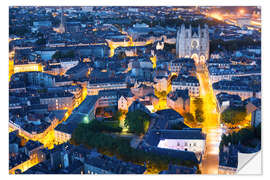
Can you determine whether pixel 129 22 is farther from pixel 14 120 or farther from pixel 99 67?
pixel 14 120

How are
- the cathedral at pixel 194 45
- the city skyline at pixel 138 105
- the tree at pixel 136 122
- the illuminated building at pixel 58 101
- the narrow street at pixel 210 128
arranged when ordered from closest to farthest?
the city skyline at pixel 138 105 → the narrow street at pixel 210 128 → the tree at pixel 136 122 → the illuminated building at pixel 58 101 → the cathedral at pixel 194 45

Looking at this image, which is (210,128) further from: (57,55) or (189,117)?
(57,55)

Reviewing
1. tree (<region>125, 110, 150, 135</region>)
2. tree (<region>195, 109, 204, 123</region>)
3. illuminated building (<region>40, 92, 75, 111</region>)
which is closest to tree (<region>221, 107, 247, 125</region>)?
tree (<region>195, 109, 204, 123</region>)

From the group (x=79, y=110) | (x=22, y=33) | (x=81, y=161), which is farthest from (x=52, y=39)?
→ (x=81, y=161)

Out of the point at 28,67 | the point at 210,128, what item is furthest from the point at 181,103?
the point at 28,67

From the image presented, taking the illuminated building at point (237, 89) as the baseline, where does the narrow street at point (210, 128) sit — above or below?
below

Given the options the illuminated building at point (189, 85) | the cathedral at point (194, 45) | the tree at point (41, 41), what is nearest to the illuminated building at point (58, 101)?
the illuminated building at point (189, 85)


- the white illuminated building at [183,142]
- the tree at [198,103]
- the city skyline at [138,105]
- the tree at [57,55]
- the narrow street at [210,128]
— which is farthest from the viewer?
the tree at [57,55]

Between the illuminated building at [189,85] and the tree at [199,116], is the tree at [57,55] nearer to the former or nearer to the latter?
the illuminated building at [189,85]
